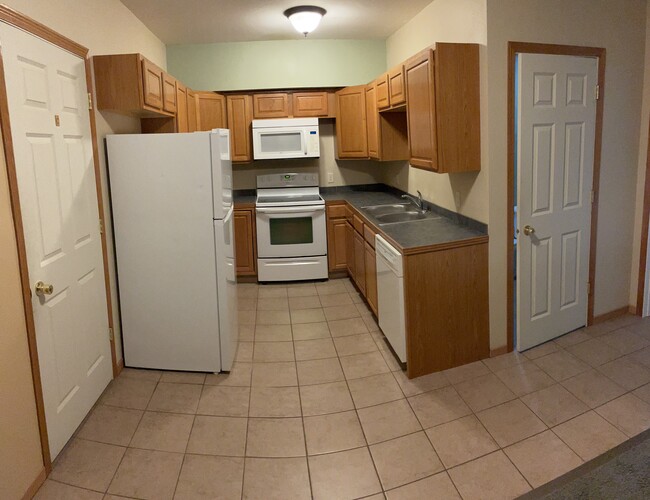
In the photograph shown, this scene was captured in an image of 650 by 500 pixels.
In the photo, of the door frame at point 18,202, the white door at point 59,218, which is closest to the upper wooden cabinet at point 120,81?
the white door at point 59,218

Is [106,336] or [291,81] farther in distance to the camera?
[291,81]

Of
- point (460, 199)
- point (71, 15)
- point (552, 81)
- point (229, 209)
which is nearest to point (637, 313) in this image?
point (460, 199)

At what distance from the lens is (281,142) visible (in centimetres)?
516

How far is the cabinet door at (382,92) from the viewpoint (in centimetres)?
414

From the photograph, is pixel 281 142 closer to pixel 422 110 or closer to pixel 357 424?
pixel 422 110

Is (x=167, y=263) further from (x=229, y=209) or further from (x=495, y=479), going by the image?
(x=495, y=479)

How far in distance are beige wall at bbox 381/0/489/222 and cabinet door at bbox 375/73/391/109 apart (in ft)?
1.28

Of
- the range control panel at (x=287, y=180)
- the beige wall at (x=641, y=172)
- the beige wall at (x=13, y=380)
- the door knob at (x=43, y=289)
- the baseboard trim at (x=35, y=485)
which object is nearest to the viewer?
the beige wall at (x=13, y=380)

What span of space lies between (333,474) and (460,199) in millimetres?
2102

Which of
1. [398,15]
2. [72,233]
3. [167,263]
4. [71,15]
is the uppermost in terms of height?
[398,15]

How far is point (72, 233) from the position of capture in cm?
256

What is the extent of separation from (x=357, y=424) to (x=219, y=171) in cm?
167

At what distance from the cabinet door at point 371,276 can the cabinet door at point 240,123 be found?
2.03 m

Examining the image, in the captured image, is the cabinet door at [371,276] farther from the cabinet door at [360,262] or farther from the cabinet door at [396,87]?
the cabinet door at [396,87]
